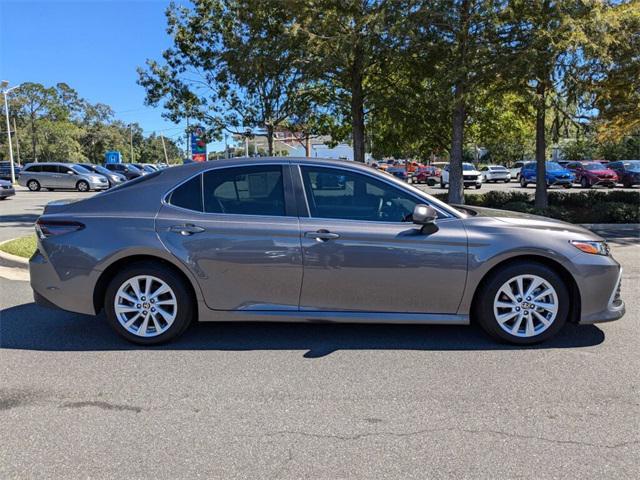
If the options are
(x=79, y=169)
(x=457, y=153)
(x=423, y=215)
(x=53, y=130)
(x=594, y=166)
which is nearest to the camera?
(x=423, y=215)

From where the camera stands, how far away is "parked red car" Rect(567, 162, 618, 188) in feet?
98.2

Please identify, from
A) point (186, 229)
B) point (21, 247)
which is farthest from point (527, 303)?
point (21, 247)

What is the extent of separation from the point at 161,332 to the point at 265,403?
1.45 meters

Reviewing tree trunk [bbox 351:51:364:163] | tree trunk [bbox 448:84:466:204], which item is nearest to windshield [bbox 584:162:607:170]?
tree trunk [bbox 351:51:364:163]

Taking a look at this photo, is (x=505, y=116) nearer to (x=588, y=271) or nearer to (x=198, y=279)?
(x=588, y=271)

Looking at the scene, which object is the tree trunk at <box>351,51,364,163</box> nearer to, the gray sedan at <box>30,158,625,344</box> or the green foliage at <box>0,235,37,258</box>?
the green foliage at <box>0,235,37,258</box>

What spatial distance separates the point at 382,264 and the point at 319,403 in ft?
4.32

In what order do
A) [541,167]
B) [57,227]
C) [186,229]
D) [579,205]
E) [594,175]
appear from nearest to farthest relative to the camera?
[186,229], [57,227], [541,167], [579,205], [594,175]

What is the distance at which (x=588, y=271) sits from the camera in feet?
14.3

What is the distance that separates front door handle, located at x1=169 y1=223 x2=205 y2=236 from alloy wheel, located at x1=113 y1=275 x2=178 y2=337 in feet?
1.46

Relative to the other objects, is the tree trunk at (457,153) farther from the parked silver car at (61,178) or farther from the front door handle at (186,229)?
the parked silver car at (61,178)

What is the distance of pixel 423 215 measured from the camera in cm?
424

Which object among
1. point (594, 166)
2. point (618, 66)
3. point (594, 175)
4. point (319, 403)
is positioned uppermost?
point (618, 66)

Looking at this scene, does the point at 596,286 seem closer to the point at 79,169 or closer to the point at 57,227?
the point at 57,227
